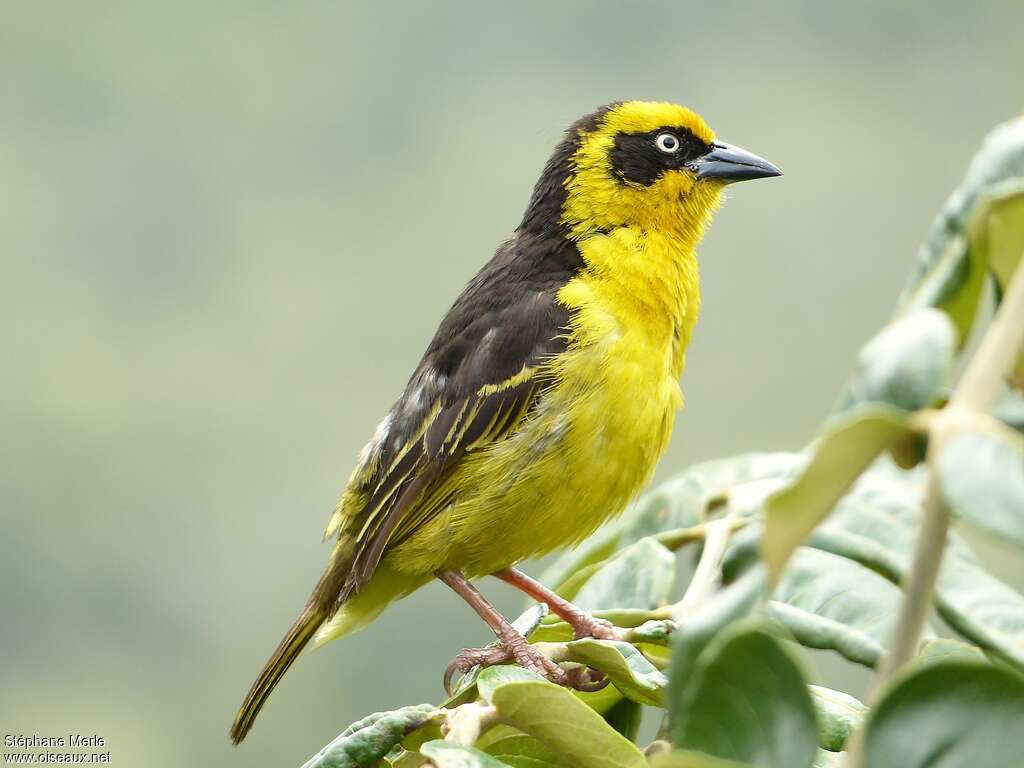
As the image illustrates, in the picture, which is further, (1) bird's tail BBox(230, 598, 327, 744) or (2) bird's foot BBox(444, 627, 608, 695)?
(1) bird's tail BBox(230, 598, 327, 744)

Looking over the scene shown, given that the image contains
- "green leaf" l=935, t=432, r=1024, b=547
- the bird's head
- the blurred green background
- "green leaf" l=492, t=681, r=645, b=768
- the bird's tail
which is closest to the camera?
"green leaf" l=935, t=432, r=1024, b=547

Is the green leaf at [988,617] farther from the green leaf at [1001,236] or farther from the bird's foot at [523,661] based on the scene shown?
the bird's foot at [523,661]

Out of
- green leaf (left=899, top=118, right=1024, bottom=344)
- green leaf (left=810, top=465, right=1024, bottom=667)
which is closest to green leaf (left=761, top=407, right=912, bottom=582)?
green leaf (left=899, top=118, right=1024, bottom=344)

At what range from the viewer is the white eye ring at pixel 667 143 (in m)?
3.52

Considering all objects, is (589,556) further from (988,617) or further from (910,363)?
(910,363)

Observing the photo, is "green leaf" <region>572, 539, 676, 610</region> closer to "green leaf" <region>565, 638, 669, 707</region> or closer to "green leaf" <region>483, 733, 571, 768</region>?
"green leaf" <region>565, 638, 669, 707</region>

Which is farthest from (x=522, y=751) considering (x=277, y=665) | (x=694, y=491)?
(x=277, y=665)

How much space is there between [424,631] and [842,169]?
7.78m

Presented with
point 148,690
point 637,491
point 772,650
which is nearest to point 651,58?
point 148,690

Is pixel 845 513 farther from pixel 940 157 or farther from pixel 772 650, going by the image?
pixel 940 157

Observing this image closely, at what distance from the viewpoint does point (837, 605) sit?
Result: 170cm

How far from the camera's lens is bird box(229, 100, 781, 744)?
294 centimetres

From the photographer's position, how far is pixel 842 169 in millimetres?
14359

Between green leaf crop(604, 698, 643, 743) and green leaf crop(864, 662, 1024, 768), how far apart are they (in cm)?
88
